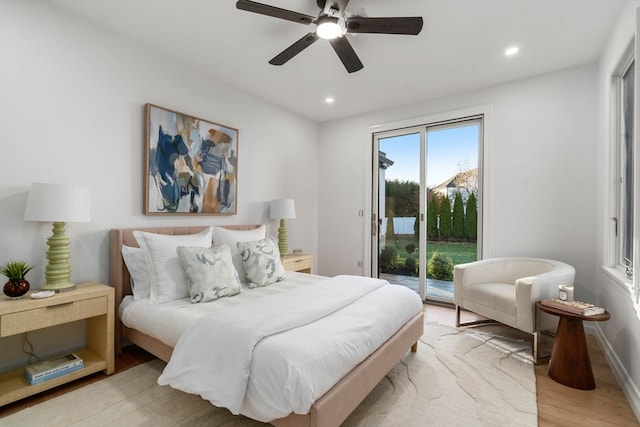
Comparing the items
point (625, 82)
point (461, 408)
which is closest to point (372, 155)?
point (625, 82)

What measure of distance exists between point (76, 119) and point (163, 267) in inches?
53.8

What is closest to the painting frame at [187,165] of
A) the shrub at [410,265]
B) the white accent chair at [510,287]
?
the shrub at [410,265]

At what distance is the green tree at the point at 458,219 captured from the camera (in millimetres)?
3889

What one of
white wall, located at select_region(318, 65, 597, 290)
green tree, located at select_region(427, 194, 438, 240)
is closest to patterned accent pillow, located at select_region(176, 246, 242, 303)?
green tree, located at select_region(427, 194, 438, 240)

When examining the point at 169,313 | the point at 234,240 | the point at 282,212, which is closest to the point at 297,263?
the point at 282,212

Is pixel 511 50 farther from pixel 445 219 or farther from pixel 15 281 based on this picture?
pixel 15 281

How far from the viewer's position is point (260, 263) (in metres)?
2.80

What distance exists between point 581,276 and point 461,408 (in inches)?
88.0

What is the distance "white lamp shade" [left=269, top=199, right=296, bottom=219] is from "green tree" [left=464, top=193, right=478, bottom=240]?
2250 millimetres

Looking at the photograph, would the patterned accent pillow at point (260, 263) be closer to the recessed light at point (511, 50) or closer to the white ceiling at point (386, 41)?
the white ceiling at point (386, 41)

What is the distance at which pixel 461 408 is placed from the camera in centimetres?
186

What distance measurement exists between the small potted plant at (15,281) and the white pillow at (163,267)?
A: 70 cm

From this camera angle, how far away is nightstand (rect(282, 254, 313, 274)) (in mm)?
3768

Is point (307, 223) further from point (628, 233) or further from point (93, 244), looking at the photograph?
point (628, 233)
